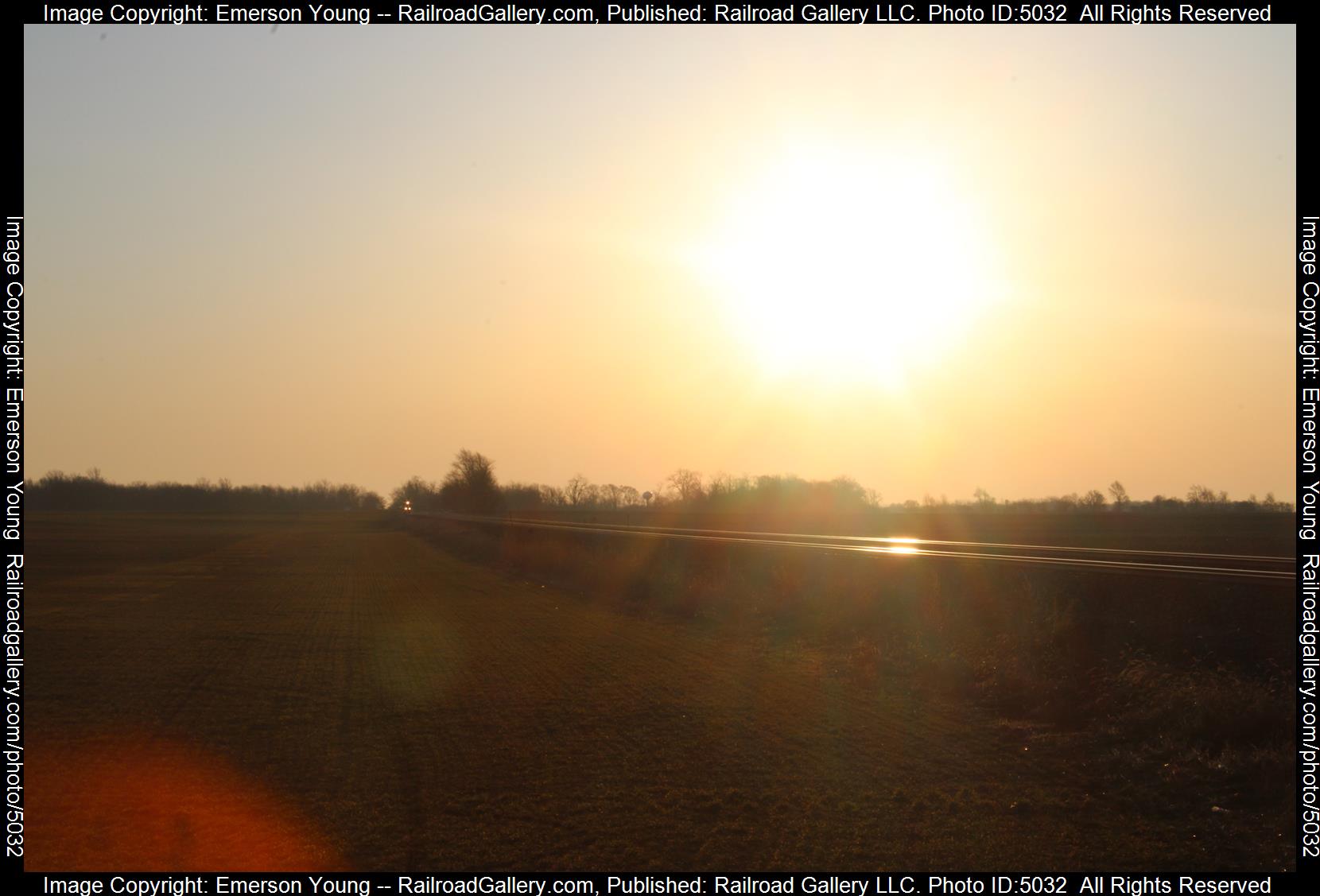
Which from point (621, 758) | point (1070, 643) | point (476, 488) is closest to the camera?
point (621, 758)

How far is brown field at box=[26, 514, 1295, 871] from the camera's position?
750 cm

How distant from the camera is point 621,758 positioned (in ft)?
33.5

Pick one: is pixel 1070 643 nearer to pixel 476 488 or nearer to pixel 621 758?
pixel 621 758

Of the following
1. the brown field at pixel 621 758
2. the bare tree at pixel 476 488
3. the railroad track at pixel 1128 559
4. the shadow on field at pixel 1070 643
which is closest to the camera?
the brown field at pixel 621 758

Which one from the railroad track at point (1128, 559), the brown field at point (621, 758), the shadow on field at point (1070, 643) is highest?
the railroad track at point (1128, 559)

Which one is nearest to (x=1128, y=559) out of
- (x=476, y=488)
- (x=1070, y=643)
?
(x=1070, y=643)

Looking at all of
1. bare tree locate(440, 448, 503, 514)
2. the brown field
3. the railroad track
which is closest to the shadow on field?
the brown field

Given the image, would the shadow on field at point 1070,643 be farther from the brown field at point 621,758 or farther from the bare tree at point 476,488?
the bare tree at point 476,488

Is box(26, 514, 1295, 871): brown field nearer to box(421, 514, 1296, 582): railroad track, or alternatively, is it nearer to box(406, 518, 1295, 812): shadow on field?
box(406, 518, 1295, 812): shadow on field

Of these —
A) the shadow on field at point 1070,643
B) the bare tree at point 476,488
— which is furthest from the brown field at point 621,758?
the bare tree at point 476,488

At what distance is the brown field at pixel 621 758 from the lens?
24.6 feet

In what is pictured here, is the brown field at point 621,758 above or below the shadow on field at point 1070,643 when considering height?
below
